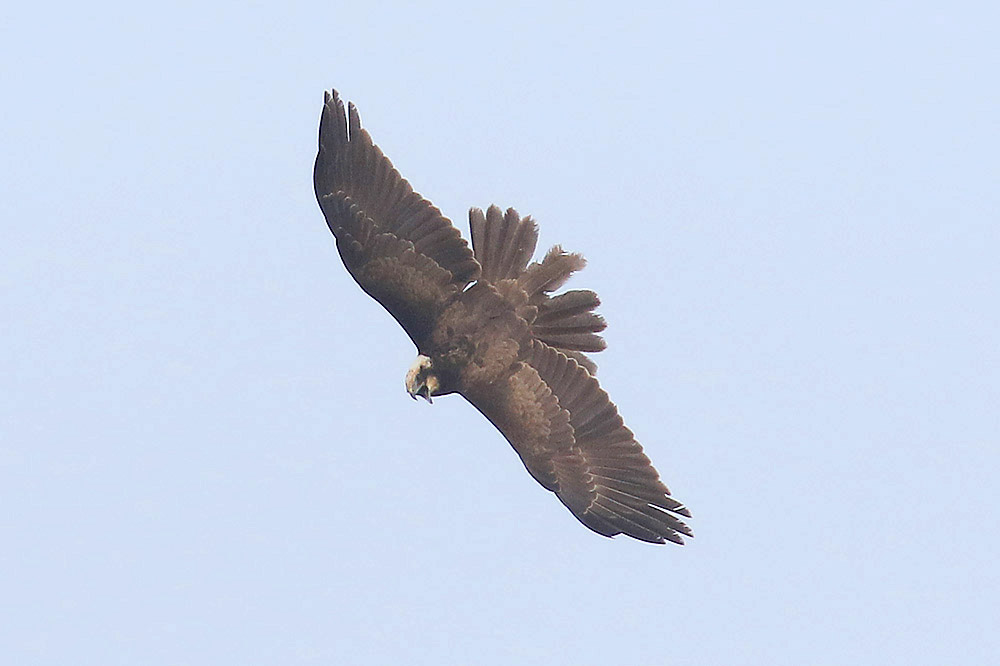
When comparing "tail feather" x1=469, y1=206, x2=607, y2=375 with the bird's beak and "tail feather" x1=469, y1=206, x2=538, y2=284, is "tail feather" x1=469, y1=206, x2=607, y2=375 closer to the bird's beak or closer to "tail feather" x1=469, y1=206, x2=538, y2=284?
"tail feather" x1=469, y1=206, x2=538, y2=284

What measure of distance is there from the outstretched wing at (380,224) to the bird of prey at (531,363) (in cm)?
2

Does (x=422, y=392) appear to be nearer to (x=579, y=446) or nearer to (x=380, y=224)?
(x=579, y=446)

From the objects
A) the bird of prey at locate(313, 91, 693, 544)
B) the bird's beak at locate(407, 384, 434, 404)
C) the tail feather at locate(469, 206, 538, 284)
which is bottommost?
the bird's beak at locate(407, 384, 434, 404)

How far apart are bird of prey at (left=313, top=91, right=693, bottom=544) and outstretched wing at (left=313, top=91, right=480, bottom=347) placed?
2 centimetres

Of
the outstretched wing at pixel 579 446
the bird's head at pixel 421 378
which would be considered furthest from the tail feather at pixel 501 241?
the bird's head at pixel 421 378

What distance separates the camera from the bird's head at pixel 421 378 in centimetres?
1146

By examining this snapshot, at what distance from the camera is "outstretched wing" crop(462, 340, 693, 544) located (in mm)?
11414

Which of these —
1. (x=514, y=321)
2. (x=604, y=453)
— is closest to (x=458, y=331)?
(x=514, y=321)

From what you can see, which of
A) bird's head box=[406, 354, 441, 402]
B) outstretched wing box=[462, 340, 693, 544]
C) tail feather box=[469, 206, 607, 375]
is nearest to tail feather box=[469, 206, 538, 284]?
tail feather box=[469, 206, 607, 375]

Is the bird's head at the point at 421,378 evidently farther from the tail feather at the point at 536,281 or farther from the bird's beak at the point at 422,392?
the tail feather at the point at 536,281

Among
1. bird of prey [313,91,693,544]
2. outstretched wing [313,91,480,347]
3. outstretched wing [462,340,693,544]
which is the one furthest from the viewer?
outstretched wing [462,340,693,544]

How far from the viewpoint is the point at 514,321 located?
11.4m

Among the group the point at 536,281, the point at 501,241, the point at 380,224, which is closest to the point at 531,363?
the point at 536,281

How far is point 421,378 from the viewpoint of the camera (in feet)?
37.7
